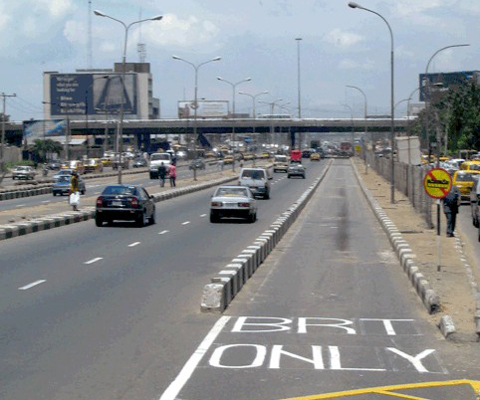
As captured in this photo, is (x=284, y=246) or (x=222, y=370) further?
(x=284, y=246)

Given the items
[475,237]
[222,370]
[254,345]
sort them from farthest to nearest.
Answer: [475,237] → [254,345] → [222,370]

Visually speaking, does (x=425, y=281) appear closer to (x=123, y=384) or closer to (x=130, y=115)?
(x=123, y=384)

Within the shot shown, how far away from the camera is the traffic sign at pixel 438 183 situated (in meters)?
20.2

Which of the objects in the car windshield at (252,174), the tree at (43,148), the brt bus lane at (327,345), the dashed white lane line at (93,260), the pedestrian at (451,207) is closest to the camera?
the brt bus lane at (327,345)

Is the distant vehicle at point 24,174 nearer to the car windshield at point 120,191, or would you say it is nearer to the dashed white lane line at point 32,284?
the car windshield at point 120,191

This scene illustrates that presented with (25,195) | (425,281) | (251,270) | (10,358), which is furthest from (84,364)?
(25,195)

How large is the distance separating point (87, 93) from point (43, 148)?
2238 inches

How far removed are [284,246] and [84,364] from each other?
17132 millimetres

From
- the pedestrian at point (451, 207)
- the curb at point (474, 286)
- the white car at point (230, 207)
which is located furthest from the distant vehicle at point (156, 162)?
the curb at point (474, 286)

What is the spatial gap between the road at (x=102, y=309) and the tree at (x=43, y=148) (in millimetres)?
102142

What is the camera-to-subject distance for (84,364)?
1082 centimetres

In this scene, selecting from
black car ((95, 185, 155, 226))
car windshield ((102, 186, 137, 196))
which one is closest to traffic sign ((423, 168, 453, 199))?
black car ((95, 185, 155, 226))

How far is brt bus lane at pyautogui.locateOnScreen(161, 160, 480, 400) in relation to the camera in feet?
32.3

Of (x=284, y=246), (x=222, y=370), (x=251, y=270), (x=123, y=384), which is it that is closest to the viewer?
(x=123, y=384)
